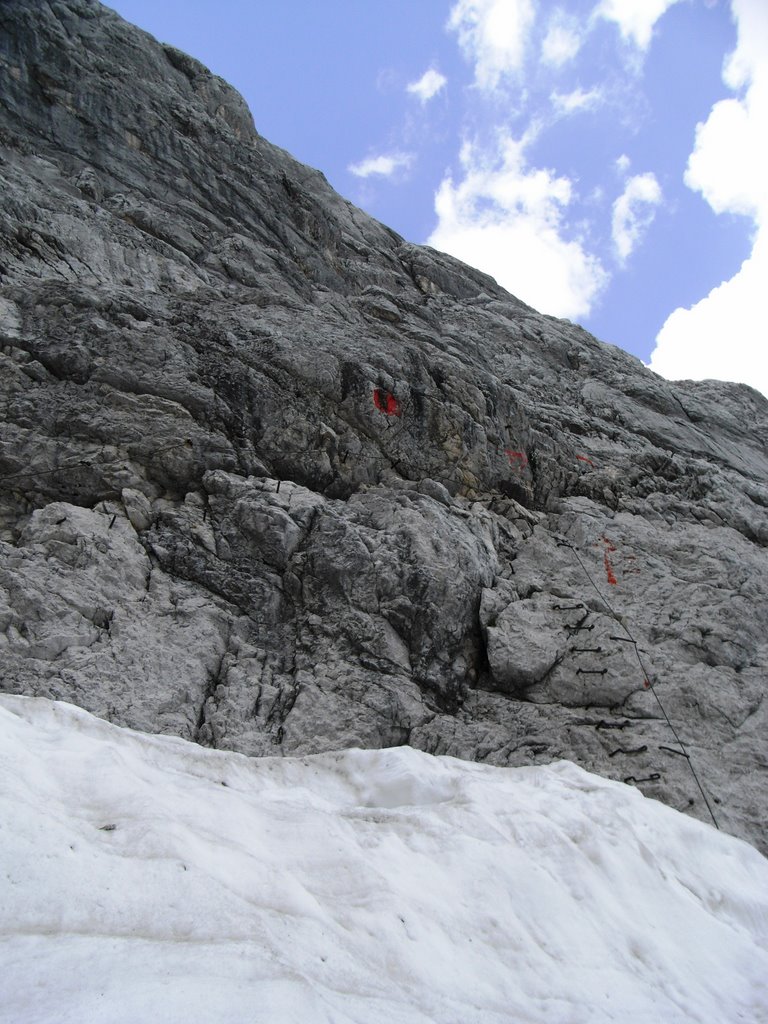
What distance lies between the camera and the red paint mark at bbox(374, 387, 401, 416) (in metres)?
17.1

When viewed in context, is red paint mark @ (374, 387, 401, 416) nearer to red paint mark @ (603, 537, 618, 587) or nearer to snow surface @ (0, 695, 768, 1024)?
red paint mark @ (603, 537, 618, 587)

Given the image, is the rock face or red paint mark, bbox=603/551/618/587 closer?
the rock face

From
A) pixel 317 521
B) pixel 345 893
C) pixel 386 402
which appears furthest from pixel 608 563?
pixel 345 893

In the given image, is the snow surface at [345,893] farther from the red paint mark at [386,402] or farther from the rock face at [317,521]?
the red paint mark at [386,402]

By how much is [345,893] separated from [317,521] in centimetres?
846

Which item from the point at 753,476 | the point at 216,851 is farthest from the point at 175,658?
the point at 753,476

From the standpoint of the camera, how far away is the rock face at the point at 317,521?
1111 cm

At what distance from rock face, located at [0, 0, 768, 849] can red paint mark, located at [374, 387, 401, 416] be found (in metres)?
0.10

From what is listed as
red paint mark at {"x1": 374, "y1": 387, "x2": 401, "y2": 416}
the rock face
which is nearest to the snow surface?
the rock face

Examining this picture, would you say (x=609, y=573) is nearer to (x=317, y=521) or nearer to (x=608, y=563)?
(x=608, y=563)

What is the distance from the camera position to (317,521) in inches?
544

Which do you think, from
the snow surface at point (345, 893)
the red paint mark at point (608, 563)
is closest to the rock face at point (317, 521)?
the red paint mark at point (608, 563)

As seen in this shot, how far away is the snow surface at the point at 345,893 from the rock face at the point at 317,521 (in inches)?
84.9

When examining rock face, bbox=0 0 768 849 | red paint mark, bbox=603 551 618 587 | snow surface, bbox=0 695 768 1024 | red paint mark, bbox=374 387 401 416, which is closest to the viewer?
snow surface, bbox=0 695 768 1024
